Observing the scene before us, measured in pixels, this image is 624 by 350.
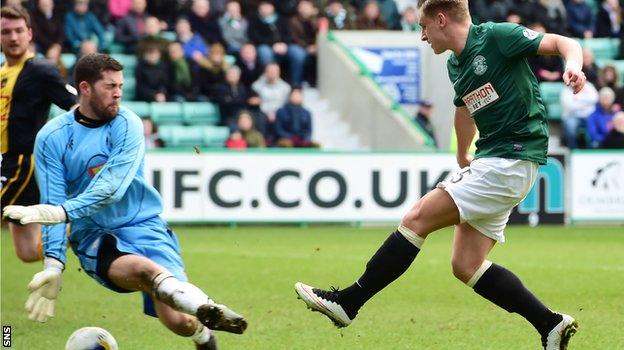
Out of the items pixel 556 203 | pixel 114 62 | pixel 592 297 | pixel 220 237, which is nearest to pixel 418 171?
pixel 556 203

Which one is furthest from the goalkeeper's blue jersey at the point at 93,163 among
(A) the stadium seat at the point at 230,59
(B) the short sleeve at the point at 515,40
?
(A) the stadium seat at the point at 230,59

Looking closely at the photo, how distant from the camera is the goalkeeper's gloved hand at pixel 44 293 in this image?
7434 mm

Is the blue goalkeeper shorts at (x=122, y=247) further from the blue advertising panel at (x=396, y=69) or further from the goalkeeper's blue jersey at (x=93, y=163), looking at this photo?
the blue advertising panel at (x=396, y=69)

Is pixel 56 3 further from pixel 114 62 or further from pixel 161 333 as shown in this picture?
pixel 114 62

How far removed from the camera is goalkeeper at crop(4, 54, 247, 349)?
711 centimetres

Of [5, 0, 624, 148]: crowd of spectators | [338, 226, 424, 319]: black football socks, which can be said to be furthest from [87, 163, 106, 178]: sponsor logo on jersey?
[5, 0, 624, 148]: crowd of spectators

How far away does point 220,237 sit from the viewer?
17688mm

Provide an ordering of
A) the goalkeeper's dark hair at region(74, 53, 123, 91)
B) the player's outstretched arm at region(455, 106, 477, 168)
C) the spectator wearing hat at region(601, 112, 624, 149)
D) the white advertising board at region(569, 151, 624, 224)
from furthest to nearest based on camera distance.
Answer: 1. the spectator wearing hat at region(601, 112, 624, 149)
2. the white advertising board at region(569, 151, 624, 224)
3. the player's outstretched arm at region(455, 106, 477, 168)
4. the goalkeeper's dark hair at region(74, 53, 123, 91)

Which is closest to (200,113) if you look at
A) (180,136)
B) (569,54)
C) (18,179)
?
(180,136)

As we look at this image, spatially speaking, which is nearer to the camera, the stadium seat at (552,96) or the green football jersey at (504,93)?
A: the green football jersey at (504,93)

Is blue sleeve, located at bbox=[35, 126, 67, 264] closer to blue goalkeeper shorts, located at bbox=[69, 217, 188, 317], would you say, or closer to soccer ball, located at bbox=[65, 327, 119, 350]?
blue goalkeeper shorts, located at bbox=[69, 217, 188, 317]

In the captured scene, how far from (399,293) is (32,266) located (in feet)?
14.7

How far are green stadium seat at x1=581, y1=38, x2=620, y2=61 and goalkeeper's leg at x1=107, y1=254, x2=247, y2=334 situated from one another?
20.0 meters

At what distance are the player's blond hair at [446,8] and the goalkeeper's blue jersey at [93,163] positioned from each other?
178 centimetres
